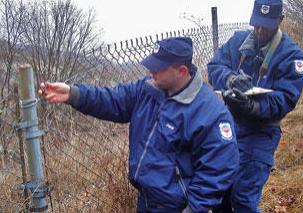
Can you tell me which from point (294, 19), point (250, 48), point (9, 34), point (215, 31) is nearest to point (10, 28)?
point (9, 34)

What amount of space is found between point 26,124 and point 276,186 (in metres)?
3.42

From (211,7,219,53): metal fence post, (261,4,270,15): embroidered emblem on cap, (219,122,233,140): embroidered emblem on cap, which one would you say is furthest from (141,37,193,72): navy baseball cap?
(211,7,219,53): metal fence post

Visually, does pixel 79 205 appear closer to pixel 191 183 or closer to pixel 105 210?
pixel 105 210

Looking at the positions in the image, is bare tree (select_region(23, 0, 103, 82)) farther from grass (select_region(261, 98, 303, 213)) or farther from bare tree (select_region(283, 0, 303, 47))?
grass (select_region(261, 98, 303, 213))

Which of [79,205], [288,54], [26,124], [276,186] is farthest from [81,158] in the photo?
[276,186]

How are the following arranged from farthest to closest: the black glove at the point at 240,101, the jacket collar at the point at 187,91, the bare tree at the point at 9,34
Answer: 1. the bare tree at the point at 9,34
2. the black glove at the point at 240,101
3. the jacket collar at the point at 187,91

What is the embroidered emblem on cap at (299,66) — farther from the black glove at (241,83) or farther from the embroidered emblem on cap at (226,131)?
the embroidered emblem on cap at (226,131)

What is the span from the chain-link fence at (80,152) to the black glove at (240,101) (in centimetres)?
103

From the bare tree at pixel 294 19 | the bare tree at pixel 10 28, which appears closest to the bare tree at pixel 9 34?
the bare tree at pixel 10 28

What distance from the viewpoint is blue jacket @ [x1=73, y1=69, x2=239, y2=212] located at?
113 inches

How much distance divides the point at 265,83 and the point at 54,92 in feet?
5.39

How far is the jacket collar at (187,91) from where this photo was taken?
9.69 feet

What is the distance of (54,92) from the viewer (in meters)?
2.91

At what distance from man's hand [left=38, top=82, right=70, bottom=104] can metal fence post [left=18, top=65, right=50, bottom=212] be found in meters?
0.06
